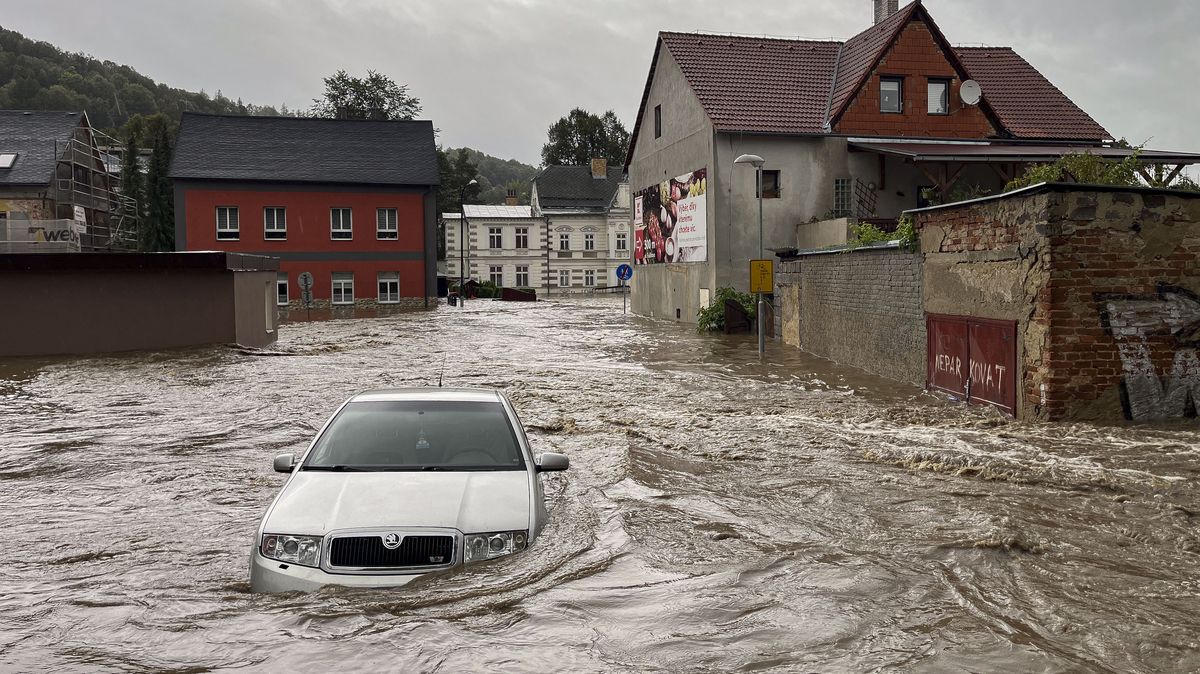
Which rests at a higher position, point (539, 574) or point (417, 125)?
point (417, 125)

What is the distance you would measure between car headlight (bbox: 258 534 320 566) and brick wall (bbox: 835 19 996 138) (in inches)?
1176

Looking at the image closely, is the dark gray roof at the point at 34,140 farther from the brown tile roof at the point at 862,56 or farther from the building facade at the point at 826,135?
the brown tile roof at the point at 862,56

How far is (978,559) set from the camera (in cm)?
720

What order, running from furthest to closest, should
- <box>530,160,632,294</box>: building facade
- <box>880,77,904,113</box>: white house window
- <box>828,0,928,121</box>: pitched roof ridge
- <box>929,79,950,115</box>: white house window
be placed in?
<box>530,160,632,294</box>: building facade → <box>929,79,950,115</box>: white house window → <box>880,77,904,113</box>: white house window → <box>828,0,928,121</box>: pitched roof ridge

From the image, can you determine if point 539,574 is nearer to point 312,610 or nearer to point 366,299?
point 312,610

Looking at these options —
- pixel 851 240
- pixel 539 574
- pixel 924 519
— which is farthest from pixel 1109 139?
pixel 539 574

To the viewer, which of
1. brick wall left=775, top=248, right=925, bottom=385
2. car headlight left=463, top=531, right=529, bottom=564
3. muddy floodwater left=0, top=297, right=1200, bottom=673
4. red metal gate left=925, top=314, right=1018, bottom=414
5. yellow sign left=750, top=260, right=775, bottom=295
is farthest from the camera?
yellow sign left=750, top=260, right=775, bottom=295

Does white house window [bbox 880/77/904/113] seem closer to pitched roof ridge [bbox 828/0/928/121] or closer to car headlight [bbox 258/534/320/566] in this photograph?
→ pitched roof ridge [bbox 828/0/928/121]

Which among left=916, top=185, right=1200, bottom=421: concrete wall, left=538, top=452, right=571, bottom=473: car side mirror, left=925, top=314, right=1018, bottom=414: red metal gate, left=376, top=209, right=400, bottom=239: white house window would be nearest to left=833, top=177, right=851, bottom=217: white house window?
left=925, top=314, right=1018, bottom=414: red metal gate

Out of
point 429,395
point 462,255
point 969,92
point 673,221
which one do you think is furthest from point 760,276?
point 462,255

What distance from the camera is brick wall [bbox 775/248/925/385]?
57.0 ft

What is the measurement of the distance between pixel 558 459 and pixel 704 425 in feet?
21.1

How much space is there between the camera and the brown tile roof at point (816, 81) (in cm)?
3316

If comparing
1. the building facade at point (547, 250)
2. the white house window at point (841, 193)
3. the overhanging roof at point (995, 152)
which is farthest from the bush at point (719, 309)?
the building facade at point (547, 250)
